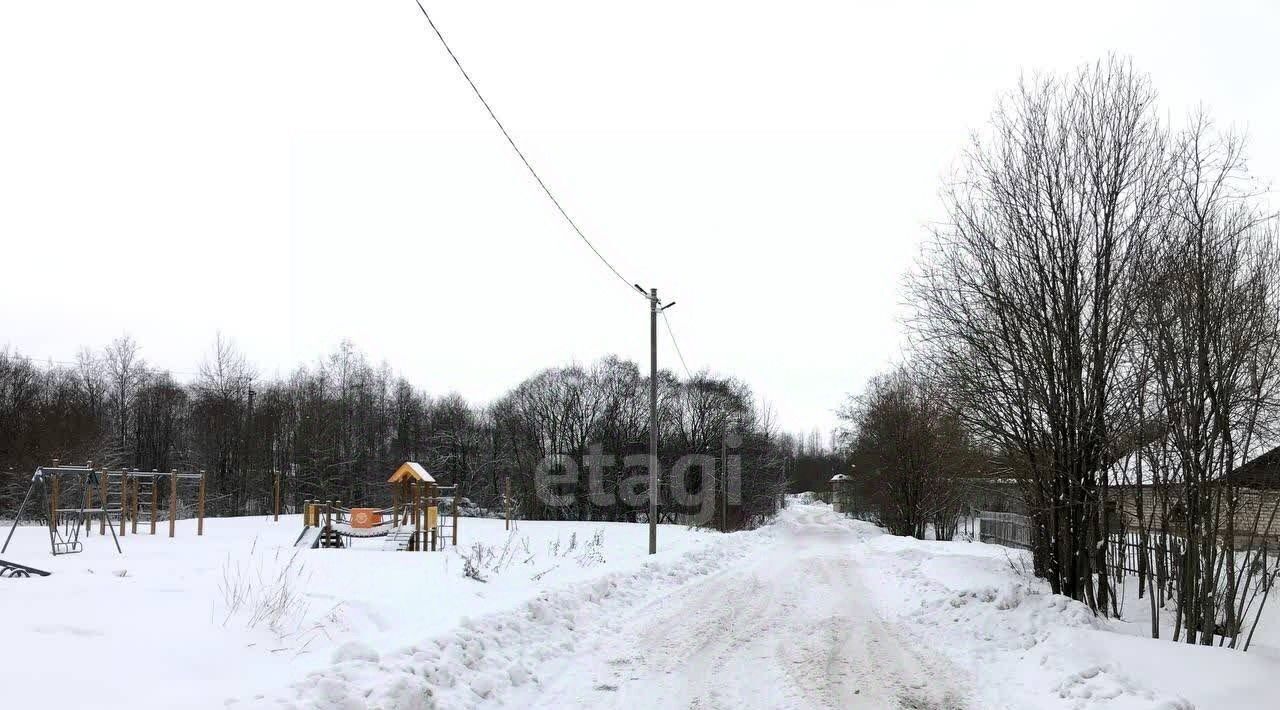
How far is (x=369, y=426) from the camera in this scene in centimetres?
6556

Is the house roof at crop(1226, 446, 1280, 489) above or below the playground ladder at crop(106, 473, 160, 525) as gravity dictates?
above

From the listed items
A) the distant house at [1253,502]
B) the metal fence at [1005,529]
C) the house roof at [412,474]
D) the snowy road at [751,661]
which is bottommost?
the metal fence at [1005,529]

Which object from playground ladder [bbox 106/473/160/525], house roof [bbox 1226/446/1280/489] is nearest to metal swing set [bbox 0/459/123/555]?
playground ladder [bbox 106/473/160/525]

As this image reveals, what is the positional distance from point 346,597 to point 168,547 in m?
13.6

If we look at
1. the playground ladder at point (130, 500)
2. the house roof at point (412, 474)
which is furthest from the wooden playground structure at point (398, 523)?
the playground ladder at point (130, 500)

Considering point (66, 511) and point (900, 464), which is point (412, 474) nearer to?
point (66, 511)

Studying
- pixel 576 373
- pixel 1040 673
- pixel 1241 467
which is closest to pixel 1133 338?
pixel 1241 467

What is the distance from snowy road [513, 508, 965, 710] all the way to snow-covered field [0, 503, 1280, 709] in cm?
4

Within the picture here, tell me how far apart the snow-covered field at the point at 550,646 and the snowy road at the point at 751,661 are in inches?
1.6

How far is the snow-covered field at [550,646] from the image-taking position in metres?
5.82

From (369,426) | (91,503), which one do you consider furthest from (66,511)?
(369,426)

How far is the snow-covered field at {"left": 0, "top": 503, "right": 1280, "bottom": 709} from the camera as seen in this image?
5.82m

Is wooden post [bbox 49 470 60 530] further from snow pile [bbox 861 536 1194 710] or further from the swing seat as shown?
snow pile [bbox 861 536 1194 710]

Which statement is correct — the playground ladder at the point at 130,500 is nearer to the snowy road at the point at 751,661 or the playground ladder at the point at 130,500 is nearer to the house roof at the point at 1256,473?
the snowy road at the point at 751,661
